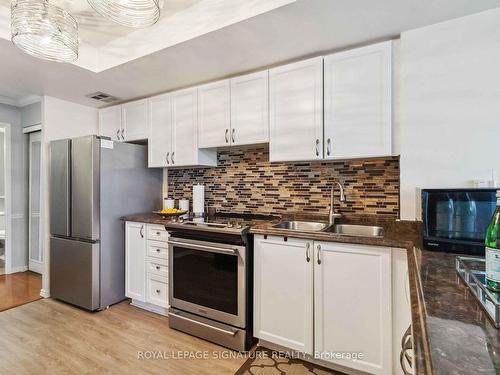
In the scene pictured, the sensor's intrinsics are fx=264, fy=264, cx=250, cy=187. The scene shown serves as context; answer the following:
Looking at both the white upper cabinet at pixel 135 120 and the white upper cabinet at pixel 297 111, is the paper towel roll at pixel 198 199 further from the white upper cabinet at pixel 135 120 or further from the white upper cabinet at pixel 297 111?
the white upper cabinet at pixel 297 111

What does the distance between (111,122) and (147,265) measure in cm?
188

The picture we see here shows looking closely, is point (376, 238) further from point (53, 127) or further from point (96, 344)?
point (53, 127)

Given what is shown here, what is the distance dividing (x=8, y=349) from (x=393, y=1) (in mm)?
3567

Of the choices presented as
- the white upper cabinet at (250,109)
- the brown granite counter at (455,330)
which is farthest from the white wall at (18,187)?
the brown granite counter at (455,330)

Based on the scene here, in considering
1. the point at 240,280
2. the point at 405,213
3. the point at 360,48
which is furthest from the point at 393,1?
the point at 240,280

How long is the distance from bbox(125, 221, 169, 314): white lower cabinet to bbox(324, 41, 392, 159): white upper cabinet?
177cm

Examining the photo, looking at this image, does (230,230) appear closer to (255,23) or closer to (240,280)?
(240,280)

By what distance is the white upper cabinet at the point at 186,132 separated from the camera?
8.77 ft

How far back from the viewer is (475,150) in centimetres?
162

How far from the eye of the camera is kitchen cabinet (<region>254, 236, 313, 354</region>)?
180cm

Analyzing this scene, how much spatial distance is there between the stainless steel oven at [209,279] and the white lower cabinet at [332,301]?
131mm

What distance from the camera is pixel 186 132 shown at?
107 inches

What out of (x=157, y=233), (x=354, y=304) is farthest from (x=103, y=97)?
(x=354, y=304)

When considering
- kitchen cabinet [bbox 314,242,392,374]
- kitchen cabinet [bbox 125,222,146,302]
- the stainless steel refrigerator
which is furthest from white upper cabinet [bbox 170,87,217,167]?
kitchen cabinet [bbox 314,242,392,374]
